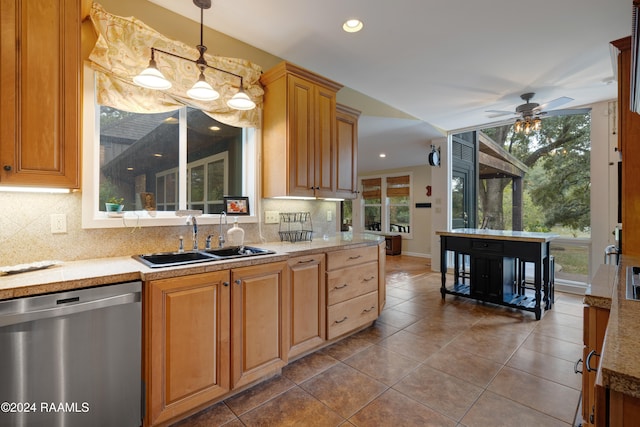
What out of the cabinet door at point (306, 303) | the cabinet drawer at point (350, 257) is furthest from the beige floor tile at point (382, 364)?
the cabinet drawer at point (350, 257)

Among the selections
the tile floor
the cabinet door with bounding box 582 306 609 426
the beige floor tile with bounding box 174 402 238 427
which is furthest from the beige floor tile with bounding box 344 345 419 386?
the cabinet door with bounding box 582 306 609 426

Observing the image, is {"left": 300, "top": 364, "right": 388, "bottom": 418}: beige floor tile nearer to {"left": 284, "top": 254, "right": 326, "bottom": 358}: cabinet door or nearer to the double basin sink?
{"left": 284, "top": 254, "right": 326, "bottom": 358}: cabinet door

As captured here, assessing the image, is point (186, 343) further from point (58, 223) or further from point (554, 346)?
point (554, 346)

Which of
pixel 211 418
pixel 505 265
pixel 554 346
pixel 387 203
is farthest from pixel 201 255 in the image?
pixel 387 203

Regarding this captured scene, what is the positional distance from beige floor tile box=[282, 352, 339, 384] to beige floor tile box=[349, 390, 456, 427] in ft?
1.74

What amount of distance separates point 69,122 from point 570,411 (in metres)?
3.43

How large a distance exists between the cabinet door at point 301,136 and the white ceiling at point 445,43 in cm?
48

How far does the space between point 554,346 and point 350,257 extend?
80.0 inches

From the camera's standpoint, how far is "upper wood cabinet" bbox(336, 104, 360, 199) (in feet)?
10.2

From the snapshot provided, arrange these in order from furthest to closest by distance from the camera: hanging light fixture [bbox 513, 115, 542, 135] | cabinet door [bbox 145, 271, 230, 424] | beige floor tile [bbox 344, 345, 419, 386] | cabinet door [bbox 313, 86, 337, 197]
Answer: hanging light fixture [bbox 513, 115, 542, 135], cabinet door [bbox 313, 86, 337, 197], beige floor tile [bbox 344, 345, 419, 386], cabinet door [bbox 145, 271, 230, 424]

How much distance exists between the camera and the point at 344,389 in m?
2.07

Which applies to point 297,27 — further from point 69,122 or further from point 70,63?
point 69,122

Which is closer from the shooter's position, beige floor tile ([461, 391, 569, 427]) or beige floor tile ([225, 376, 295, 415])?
beige floor tile ([461, 391, 569, 427])

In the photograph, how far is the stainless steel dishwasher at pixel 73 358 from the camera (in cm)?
127
